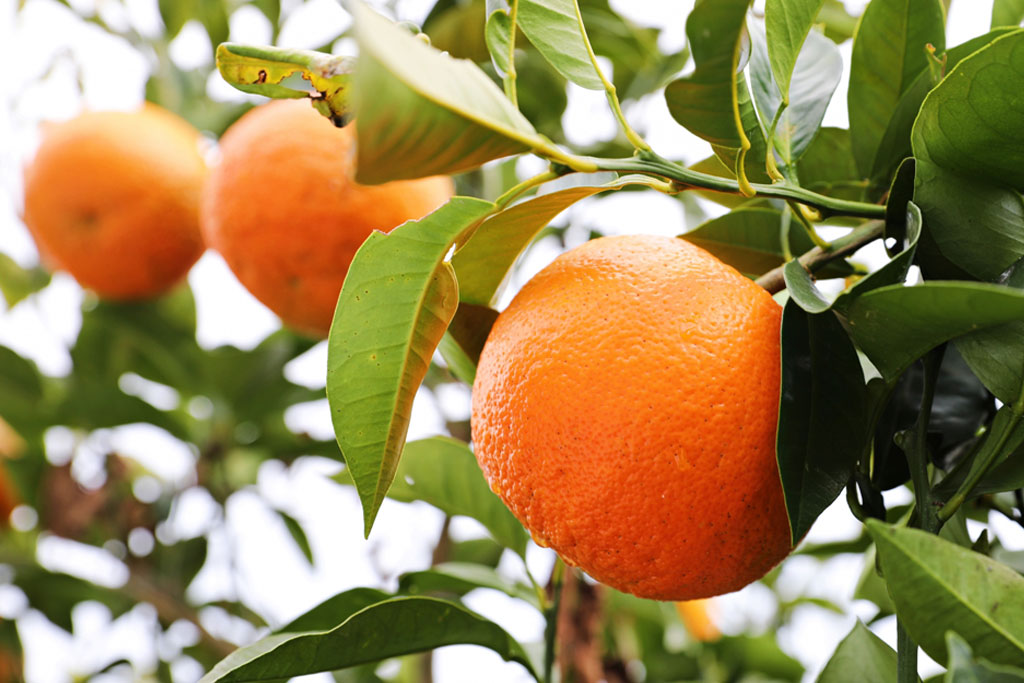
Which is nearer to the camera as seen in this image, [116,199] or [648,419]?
[648,419]

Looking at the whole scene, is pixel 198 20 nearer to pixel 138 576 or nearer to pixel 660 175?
pixel 138 576

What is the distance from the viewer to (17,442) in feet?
5.54

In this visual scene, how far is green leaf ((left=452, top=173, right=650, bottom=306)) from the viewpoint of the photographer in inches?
19.8

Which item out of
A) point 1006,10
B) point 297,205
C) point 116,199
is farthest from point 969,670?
point 116,199

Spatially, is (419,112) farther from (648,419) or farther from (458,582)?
(458,582)

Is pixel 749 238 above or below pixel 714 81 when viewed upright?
below

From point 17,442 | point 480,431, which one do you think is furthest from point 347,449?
point 17,442

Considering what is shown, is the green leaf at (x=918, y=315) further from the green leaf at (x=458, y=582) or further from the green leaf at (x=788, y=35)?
the green leaf at (x=458, y=582)

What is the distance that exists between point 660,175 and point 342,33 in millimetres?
972

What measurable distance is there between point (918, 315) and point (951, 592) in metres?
0.12

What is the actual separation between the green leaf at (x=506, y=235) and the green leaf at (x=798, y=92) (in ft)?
0.47

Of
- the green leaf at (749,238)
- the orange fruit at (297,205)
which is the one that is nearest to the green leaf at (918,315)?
the green leaf at (749,238)

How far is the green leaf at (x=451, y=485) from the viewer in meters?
0.81

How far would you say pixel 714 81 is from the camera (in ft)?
1.77
